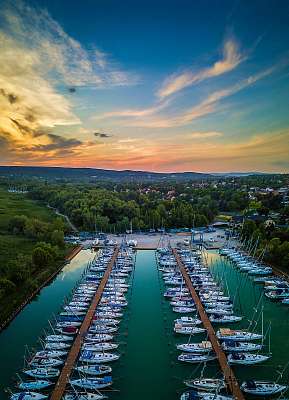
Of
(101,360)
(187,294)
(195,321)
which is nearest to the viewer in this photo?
(101,360)

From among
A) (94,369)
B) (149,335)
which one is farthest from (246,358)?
(94,369)

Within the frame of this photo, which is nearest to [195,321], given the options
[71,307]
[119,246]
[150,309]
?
[150,309]

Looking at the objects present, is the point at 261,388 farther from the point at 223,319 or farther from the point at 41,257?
the point at 41,257

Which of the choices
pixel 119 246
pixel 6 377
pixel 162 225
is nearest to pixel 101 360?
pixel 6 377

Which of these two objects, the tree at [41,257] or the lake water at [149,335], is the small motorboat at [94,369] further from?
the tree at [41,257]

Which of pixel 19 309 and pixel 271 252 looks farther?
pixel 271 252

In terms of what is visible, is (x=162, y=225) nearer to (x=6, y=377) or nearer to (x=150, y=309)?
(x=150, y=309)

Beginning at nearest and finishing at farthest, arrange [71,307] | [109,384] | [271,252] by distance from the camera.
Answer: [109,384], [71,307], [271,252]

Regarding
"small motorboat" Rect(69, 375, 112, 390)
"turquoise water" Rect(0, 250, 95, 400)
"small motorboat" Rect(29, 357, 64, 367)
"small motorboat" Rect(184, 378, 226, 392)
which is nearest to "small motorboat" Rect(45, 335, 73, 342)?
"turquoise water" Rect(0, 250, 95, 400)
